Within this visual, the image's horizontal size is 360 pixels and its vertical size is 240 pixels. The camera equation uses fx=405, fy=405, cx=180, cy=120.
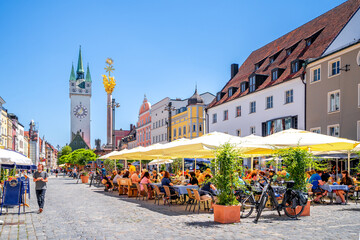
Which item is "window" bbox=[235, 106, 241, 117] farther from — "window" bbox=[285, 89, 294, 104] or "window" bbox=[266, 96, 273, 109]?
"window" bbox=[285, 89, 294, 104]

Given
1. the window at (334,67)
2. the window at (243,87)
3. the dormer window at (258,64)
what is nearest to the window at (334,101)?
the window at (334,67)

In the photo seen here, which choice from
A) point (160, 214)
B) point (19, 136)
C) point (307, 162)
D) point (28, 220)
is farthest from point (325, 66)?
point (19, 136)

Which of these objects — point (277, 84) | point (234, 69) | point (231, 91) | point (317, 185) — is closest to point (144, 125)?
point (234, 69)

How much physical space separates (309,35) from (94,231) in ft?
95.5

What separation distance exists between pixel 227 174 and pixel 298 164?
2.39m

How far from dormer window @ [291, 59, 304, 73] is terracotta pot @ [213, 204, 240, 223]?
75.4 ft

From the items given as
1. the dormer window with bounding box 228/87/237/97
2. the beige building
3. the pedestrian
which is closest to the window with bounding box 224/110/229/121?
the dormer window with bounding box 228/87/237/97

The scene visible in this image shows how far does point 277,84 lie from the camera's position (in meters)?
32.7

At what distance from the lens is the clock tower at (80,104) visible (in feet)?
451

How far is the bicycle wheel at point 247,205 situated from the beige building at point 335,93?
1534 centimetres

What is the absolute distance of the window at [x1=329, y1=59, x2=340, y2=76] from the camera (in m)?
26.8

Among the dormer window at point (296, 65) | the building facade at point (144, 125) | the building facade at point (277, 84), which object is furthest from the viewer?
the building facade at point (144, 125)

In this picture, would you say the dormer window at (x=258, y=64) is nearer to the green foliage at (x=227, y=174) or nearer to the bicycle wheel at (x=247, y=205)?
the bicycle wheel at (x=247, y=205)

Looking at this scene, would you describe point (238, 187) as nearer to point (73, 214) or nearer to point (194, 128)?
point (73, 214)
